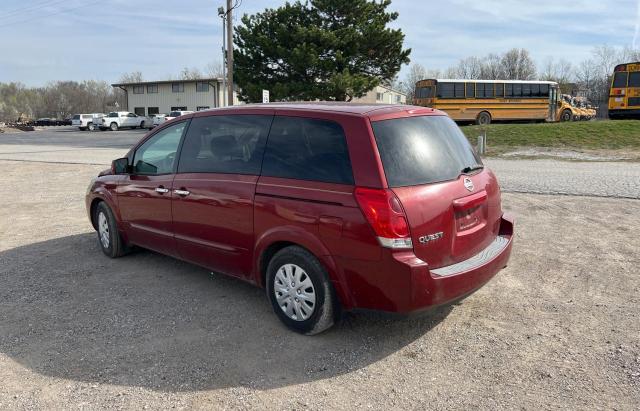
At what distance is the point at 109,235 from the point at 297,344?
3.14m

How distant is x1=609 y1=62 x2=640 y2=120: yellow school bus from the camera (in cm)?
2675

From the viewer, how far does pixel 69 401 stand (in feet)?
10.2

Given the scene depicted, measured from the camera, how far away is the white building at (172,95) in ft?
178

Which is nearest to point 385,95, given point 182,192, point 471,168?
point 182,192

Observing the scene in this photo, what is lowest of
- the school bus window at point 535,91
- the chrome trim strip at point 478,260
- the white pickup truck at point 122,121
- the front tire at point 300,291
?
the front tire at point 300,291

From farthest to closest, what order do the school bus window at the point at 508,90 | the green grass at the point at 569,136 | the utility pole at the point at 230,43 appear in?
the school bus window at the point at 508,90 → the utility pole at the point at 230,43 → the green grass at the point at 569,136

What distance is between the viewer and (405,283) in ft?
11.0

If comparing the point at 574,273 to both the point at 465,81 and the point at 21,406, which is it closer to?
the point at 21,406

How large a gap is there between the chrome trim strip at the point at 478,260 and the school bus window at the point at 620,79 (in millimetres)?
27677

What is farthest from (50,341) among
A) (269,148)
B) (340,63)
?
(340,63)

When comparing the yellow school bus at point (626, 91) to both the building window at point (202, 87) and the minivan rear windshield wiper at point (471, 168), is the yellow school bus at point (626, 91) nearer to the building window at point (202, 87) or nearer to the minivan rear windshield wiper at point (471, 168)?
the minivan rear windshield wiper at point (471, 168)

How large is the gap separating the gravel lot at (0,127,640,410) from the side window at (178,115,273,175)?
1.20 metres

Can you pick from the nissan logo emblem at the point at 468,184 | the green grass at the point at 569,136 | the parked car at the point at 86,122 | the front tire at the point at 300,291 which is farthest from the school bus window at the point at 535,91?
the parked car at the point at 86,122

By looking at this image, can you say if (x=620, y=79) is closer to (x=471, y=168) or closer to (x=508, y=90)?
(x=508, y=90)
